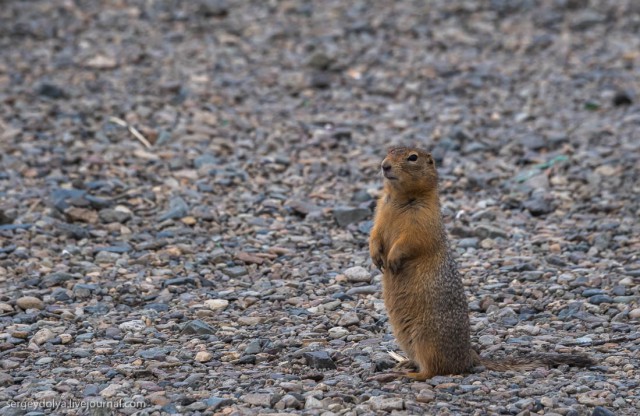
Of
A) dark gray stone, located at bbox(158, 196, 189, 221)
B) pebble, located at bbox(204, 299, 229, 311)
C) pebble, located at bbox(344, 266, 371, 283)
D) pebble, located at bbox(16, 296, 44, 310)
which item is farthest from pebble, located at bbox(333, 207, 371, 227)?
pebble, located at bbox(16, 296, 44, 310)

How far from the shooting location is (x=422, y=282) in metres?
5.78

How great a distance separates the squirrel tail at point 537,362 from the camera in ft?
19.1

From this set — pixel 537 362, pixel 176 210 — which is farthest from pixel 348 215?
pixel 537 362

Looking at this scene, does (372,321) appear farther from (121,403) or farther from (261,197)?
(261,197)

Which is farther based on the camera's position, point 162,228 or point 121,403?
point 162,228

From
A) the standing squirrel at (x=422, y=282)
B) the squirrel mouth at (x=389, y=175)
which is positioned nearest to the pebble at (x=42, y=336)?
the standing squirrel at (x=422, y=282)

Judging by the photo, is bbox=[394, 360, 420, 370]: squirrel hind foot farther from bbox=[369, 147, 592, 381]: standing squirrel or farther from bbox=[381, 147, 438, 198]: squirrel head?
bbox=[381, 147, 438, 198]: squirrel head

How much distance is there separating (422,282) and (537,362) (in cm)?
82

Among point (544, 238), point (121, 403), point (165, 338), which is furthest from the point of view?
point (544, 238)

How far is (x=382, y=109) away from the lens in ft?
38.2

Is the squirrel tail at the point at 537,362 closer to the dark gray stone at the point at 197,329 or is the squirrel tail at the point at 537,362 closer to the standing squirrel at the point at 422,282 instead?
the standing squirrel at the point at 422,282

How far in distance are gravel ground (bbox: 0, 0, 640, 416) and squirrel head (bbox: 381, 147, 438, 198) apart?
3.25 feet

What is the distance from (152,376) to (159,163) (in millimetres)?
4341

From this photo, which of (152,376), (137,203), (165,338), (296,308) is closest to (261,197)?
(137,203)
